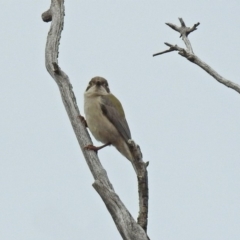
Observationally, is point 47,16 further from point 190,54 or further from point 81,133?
point 190,54

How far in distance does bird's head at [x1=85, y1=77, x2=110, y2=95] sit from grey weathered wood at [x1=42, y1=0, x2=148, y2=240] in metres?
1.16

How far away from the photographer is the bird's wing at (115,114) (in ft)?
31.0

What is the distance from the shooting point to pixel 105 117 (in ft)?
31.2

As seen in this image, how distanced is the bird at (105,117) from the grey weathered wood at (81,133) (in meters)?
0.98

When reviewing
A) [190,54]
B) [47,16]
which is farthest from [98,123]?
[190,54]

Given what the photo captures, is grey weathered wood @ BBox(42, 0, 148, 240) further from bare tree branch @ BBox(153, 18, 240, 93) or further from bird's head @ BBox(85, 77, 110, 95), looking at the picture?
bare tree branch @ BBox(153, 18, 240, 93)

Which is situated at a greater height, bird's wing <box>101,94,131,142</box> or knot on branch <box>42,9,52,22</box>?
knot on branch <box>42,9,52,22</box>

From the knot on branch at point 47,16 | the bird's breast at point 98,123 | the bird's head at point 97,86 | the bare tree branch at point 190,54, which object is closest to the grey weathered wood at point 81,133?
the knot on branch at point 47,16

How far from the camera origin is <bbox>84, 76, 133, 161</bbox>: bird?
9.31m

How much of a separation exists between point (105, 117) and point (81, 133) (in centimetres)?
149

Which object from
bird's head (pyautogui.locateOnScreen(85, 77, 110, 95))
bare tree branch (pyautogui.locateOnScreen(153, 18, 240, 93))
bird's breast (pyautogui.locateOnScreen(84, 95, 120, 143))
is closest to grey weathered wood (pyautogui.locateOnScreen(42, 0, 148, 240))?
bird's breast (pyautogui.locateOnScreen(84, 95, 120, 143))

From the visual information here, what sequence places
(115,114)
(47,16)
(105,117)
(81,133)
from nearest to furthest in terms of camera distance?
(81,133) → (47,16) → (105,117) → (115,114)

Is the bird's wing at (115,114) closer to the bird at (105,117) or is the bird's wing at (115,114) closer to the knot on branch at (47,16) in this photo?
the bird at (105,117)

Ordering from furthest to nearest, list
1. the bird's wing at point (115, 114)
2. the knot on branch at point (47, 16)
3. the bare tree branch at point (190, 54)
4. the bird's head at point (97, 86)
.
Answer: the bird's head at point (97, 86), the bird's wing at point (115, 114), the knot on branch at point (47, 16), the bare tree branch at point (190, 54)
